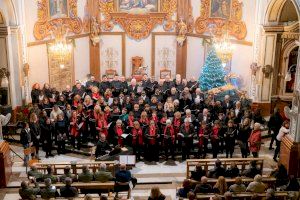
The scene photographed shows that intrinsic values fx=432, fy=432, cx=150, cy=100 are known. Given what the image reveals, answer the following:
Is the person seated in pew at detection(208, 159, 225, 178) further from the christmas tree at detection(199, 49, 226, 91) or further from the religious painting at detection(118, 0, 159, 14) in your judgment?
the religious painting at detection(118, 0, 159, 14)

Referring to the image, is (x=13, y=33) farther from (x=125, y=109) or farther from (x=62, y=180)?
(x=62, y=180)

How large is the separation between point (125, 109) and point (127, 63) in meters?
7.84

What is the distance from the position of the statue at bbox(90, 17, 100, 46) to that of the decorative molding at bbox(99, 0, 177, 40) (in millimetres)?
419

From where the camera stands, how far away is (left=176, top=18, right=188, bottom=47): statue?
21.9m

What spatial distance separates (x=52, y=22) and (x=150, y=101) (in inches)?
259

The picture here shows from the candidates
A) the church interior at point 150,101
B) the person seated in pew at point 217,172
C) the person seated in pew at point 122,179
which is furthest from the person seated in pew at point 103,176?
the person seated in pew at point 217,172

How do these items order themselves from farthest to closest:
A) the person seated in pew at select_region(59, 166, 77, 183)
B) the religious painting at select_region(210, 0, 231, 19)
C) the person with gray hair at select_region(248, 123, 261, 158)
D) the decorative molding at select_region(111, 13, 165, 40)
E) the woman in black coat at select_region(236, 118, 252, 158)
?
1. the decorative molding at select_region(111, 13, 165, 40)
2. the religious painting at select_region(210, 0, 231, 19)
3. the woman in black coat at select_region(236, 118, 252, 158)
4. the person with gray hair at select_region(248, 123, 261, 158)
5. the person seated in pew at select_region(59, 166, 77, 183)

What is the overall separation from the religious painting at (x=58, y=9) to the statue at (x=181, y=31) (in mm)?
5703

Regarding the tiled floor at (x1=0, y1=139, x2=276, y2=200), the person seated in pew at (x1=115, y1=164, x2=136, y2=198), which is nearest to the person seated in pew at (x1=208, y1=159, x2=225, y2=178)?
the tiled floor at (x1=0, y1=139, x2=276, y2=200)

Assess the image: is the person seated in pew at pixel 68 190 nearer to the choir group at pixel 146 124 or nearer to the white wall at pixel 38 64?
the choir group at pixel 146 124

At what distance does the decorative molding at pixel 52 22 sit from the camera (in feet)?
61.8

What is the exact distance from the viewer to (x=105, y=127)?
48.2ft

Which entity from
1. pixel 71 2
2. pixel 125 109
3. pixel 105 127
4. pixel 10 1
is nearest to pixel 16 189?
pixel 105 127

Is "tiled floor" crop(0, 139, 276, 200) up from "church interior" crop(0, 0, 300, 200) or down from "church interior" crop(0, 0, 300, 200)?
down
